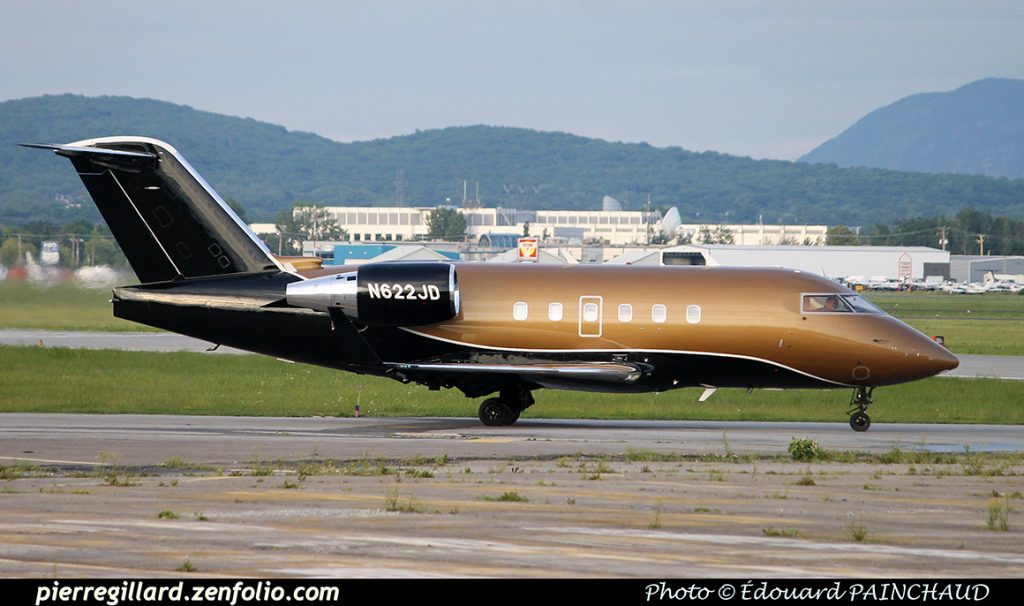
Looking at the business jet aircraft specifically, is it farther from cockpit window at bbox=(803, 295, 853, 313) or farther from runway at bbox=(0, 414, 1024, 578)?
runway at bbox=(0, 414, 1024, 578)

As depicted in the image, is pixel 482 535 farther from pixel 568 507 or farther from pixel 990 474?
pixel 990 474

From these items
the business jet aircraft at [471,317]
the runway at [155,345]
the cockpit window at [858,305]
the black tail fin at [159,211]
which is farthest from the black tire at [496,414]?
the runway at [155,345]

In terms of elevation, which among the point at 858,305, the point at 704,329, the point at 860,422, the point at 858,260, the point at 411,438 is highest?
the point at 858,305

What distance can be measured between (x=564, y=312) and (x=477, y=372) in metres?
2.36

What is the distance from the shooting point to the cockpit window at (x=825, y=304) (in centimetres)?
2853

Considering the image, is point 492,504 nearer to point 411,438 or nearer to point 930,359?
point 411,438

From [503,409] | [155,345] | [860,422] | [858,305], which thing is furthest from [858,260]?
[503,409]

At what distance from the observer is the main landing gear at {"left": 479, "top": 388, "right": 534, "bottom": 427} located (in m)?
28.8

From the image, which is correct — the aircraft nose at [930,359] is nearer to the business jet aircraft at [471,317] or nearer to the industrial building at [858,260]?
the business jet aircraft at [471,317]

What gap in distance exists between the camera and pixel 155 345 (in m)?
52.4

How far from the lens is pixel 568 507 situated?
53.6 feet

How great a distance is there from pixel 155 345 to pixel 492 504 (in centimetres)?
3865

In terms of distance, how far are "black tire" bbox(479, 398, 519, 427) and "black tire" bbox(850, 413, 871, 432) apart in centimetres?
762
